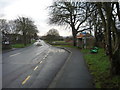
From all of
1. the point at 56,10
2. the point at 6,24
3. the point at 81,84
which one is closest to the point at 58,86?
the point at 81,84

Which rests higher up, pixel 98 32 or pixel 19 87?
pixel 98 32

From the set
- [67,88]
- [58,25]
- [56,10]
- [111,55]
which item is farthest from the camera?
[58,25]

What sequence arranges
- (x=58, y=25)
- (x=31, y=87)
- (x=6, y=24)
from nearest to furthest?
(x=31, y=87)
(x=58, y=25)
(x=6, y=24)

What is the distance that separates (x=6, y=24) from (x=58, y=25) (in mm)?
29793

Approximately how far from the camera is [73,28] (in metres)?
35.0

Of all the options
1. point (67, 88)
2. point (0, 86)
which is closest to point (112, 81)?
point (67, 88)

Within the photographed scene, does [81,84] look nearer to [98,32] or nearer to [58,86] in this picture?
[58,86]

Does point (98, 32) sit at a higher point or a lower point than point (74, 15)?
lower

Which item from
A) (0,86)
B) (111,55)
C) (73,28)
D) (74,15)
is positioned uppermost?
(74,15)

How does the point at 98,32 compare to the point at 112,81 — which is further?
the point at 98,32

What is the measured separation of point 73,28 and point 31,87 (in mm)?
29560

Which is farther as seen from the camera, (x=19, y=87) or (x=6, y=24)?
(x=6, y=24)

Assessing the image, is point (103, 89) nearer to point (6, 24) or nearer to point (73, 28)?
point (73, 28)

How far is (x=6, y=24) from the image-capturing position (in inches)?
2201
